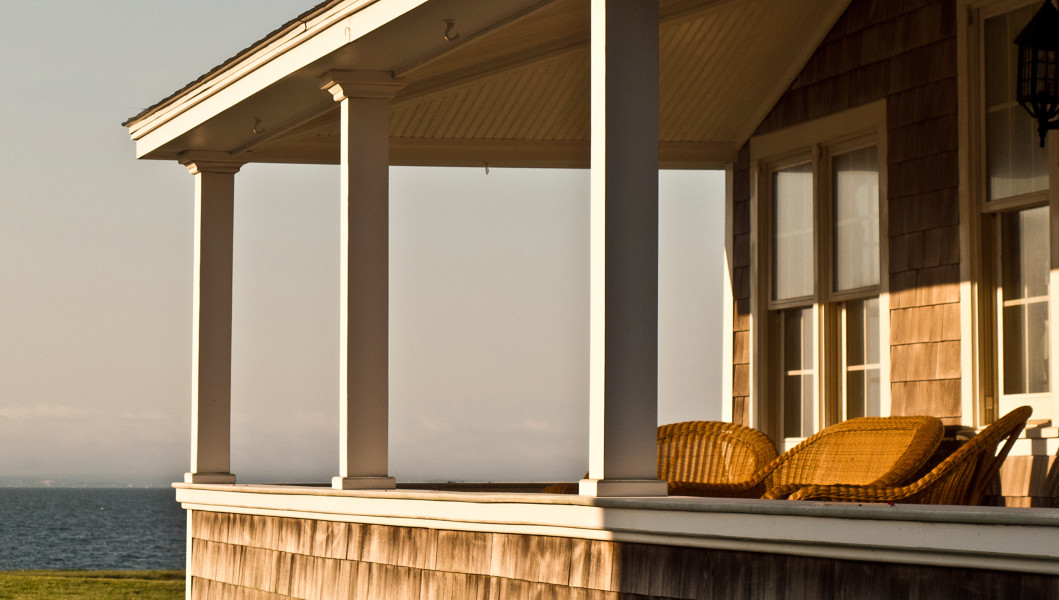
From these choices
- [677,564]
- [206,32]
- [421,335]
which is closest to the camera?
[677,564]

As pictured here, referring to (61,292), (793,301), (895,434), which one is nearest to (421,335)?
(793,301)

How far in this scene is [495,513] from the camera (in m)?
6.72

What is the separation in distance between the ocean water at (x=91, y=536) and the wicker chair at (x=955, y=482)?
5595 cm

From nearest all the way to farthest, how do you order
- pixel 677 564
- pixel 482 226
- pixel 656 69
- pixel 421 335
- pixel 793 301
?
pixel 677 564 < pixel 656 69 < pixel 793 301 < pixel 482 226 < pixel 421 335

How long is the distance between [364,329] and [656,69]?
2.66 meters

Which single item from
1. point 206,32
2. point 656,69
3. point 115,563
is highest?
point 206,32

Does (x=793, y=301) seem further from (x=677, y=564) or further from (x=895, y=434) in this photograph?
(x=677, y=564)

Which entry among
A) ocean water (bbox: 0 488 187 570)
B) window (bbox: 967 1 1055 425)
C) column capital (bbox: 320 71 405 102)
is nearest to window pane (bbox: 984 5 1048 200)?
window (bbox: 967 1 1055 425)

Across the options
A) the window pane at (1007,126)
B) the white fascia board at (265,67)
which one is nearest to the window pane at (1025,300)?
the window pane at (1007,126)

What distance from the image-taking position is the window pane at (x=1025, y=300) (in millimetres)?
7242

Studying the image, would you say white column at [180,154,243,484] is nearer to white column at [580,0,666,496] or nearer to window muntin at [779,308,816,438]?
window muntin at [779,308,816,438]

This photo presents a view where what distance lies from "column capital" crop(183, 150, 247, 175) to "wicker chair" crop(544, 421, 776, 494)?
10.2 feet

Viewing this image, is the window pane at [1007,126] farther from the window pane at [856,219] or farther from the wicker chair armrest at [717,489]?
the wicker chair armrest at [717,489]

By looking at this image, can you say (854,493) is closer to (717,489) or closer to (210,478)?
(717,489)
